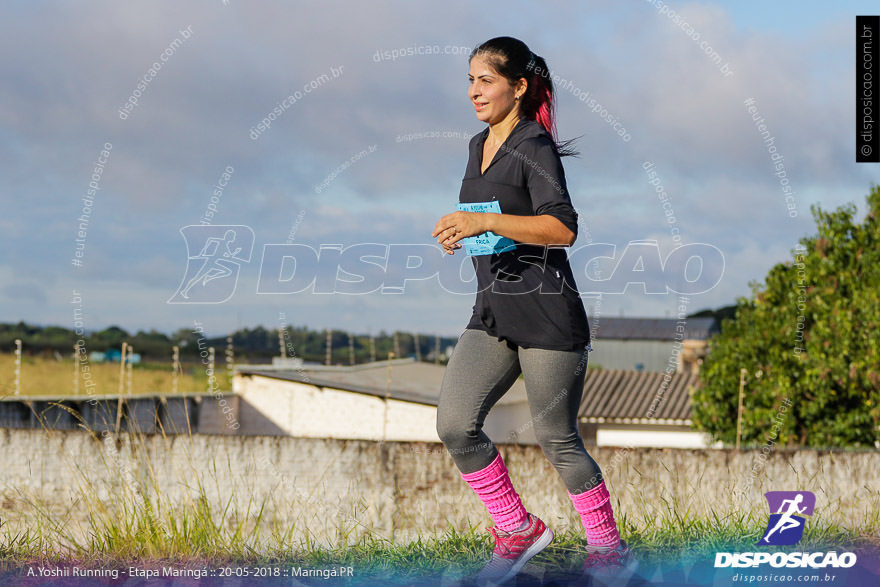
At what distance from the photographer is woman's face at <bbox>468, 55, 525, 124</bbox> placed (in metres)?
3.78

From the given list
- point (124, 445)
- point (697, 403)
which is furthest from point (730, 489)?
point (697, 403)

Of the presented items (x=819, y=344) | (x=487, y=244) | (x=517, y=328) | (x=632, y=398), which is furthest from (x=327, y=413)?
(x=487, y=244)

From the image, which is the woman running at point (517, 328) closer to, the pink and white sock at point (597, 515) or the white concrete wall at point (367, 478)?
the pink and white sock at point (597, 515)

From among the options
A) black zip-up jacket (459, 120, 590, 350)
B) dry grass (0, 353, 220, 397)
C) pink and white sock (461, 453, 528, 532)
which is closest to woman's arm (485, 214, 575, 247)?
black zip-up jacket (459, 120, 590, 350)

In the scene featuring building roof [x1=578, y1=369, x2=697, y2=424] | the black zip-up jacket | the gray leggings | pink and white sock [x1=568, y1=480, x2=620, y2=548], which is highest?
the black zip-up jacket

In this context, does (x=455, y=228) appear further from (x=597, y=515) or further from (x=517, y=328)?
(x=597, y=515)

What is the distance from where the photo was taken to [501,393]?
3.83 meters

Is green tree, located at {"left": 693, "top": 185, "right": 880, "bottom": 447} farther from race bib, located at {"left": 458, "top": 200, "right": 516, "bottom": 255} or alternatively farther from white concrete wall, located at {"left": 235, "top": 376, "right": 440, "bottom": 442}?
race bib, located at {"left": 458, "top": 200, "right": 516, "bottom": 255}

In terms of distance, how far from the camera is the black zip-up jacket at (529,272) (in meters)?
3.64

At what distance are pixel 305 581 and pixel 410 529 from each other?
1.66m

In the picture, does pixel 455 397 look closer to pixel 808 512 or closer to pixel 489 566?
pixel 489 566

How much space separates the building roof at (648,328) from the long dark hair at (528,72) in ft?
190

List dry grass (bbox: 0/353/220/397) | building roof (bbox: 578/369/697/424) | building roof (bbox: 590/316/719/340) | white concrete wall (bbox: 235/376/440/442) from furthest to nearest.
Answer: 1. building roof (bbox: 590/316/719/340)
2. building roof (bbox: 578/369/697/424)
3. dry grass (bbox: 0/353/220/397)
4. white concrete wall (bbox: 235/376/440/442)

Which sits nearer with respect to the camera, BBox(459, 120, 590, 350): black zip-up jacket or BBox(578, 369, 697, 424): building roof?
BBox(459, 120, 590, 350): black zip-up jacket
